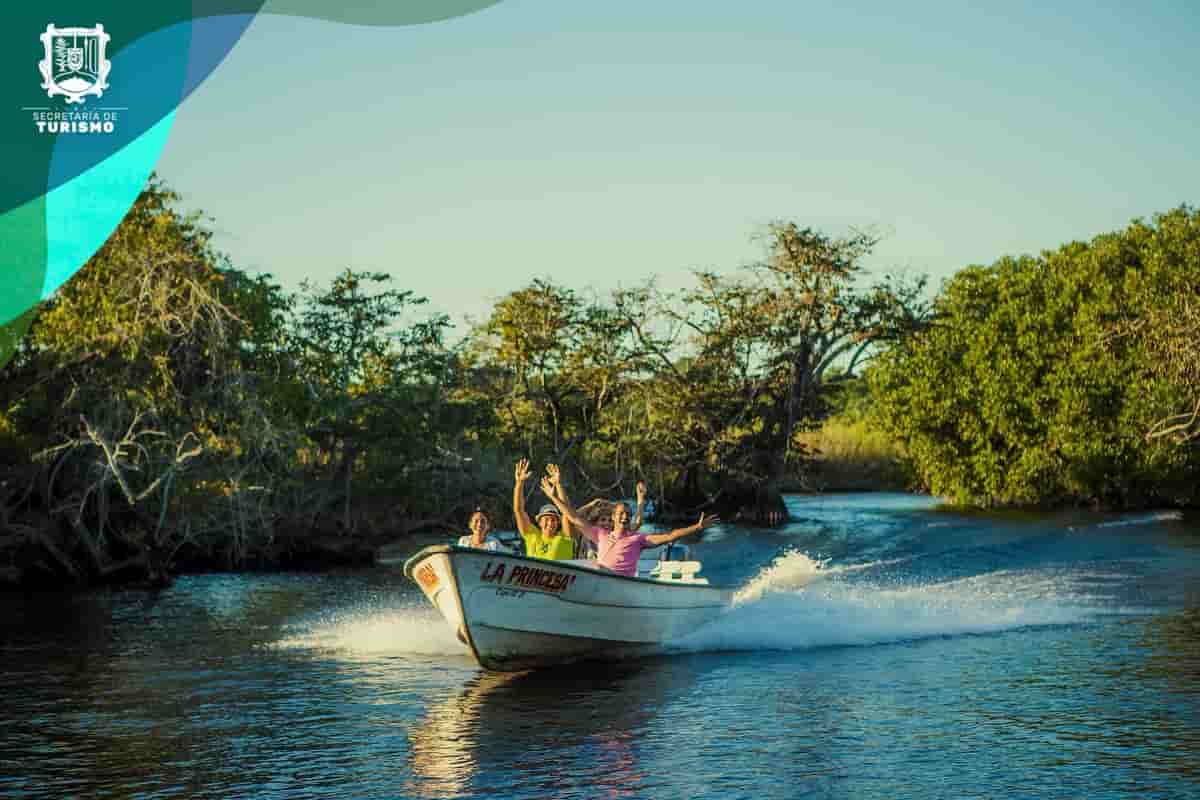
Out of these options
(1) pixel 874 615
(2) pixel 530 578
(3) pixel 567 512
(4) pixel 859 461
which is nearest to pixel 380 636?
(3) pixel 567 512

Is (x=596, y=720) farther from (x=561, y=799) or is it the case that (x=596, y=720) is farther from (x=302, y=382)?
(x=302, y=382)

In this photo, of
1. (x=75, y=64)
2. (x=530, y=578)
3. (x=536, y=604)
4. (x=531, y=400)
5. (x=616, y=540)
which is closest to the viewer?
(x=530, y=578)

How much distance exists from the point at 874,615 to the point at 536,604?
21.4 ft

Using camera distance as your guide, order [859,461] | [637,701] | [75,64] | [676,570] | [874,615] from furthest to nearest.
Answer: [859,461], [75,64], [874,615], [676,570], [637,701]

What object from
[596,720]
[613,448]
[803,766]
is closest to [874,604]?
[596,720]

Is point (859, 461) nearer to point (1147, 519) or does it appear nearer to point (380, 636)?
point (1147, 519)

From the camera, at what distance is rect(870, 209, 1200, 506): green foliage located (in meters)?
51.1

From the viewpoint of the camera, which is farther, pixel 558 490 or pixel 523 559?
pixel 558 490

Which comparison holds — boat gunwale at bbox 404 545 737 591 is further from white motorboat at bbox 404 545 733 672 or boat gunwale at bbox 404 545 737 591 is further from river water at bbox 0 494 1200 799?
river water at bbox 0 494 1200 799

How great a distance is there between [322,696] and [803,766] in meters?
6.27

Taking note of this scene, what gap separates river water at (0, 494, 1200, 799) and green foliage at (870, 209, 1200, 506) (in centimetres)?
2521

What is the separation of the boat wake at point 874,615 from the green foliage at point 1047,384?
2510 centimetres

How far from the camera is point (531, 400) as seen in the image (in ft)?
142

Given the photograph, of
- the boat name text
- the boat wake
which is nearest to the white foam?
the boat wake
